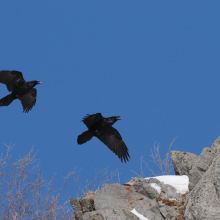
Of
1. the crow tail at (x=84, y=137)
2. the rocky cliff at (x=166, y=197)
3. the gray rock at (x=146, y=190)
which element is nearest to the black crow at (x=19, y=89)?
the crow tail at (x=84, y=137)

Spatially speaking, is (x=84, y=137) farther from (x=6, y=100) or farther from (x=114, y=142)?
(x=6, y=100)

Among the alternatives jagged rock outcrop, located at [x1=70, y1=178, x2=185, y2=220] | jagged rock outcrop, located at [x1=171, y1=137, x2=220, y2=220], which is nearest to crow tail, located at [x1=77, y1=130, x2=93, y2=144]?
jagged rock outcrop, located at [x1=70, y1=178, x2=185, y2=220]

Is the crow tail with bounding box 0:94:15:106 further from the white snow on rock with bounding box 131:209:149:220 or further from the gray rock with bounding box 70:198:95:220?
the white snow on rock with bounding box 131:209:149:220

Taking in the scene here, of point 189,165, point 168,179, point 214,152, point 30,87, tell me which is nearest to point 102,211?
point 168,179

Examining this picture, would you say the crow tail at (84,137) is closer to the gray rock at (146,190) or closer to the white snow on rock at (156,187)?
the gray rock at (146,190)

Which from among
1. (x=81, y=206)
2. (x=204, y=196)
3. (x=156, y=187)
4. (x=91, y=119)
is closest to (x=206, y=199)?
(x=204, y=196)

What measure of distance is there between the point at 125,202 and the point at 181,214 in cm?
159

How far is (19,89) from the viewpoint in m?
12.6

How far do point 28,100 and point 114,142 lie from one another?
13.0ft

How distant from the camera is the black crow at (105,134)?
11.0 metres

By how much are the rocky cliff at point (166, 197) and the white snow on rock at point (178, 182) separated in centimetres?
10

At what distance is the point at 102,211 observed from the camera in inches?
323

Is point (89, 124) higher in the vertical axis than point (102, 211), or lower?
higher

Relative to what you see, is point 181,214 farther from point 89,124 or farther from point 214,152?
point 89,124
